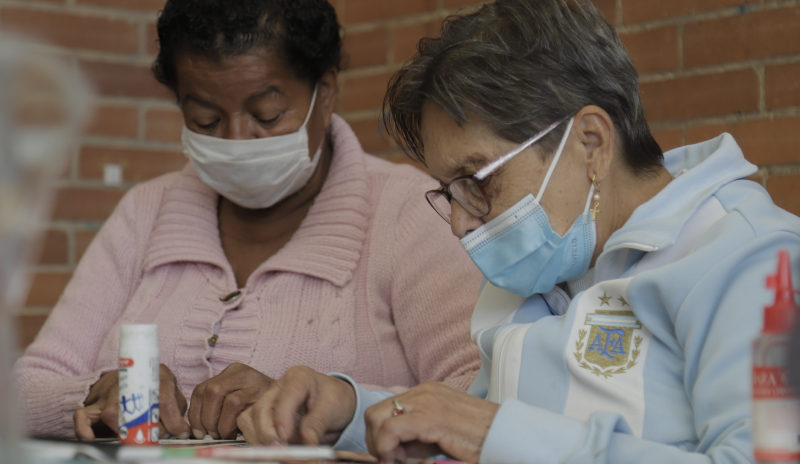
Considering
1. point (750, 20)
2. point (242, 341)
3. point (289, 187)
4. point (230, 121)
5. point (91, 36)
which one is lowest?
point (242, 341)

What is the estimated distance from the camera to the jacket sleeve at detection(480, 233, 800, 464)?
817 millimetres

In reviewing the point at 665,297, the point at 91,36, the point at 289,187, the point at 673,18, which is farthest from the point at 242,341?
the point at 91,36

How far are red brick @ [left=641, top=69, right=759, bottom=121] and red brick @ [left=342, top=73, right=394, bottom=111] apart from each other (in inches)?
29.9

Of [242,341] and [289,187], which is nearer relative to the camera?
[242,341]

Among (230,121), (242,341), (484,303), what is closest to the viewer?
(484,303)

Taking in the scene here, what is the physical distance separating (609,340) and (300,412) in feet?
1.35

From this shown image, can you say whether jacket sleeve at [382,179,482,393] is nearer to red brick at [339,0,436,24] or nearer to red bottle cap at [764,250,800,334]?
red brick at [339,0,436,24]

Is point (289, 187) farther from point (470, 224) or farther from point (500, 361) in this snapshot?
point (500, 361)

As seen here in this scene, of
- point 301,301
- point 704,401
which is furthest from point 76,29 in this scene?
point 704,401

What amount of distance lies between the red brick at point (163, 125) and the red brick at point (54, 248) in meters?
0.38

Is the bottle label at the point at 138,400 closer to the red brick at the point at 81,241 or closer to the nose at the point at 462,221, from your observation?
the nose at the point at 462,221

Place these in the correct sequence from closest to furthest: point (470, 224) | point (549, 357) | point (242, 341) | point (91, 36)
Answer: point (549, 357), point (470, 224), point (242, 341), point (91, 36)

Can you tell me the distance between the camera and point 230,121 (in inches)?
64.3

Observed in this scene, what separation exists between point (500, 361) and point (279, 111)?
78cm
